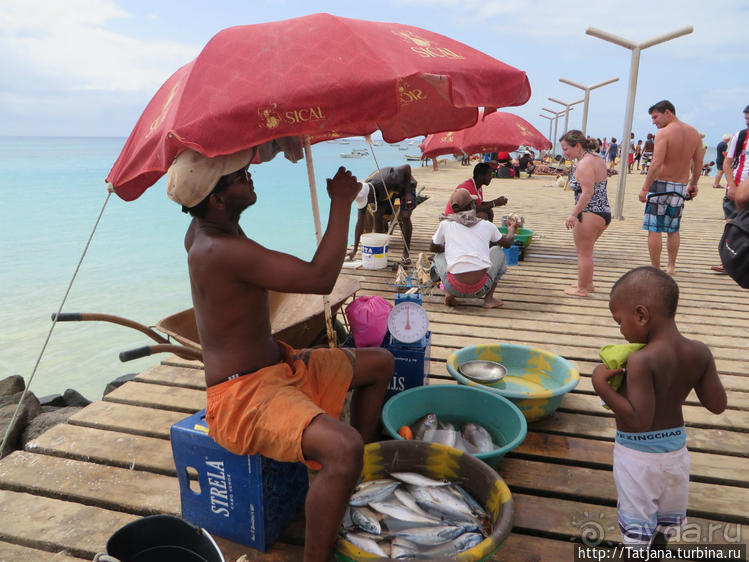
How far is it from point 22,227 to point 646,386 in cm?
2767

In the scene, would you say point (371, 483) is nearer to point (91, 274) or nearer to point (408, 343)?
point (408, 343)

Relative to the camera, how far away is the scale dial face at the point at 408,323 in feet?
10.3

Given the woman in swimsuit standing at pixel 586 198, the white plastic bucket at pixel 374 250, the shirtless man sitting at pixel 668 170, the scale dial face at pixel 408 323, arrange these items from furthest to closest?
the white plastic bucket at pixel 374 250 < the shirtless man sitting at pixel 668 170 < the woman in swimsuit standing at pixel 586 198 < the scale dial face at pixel 408 323

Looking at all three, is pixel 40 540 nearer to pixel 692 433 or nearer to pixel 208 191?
pixel 208 191

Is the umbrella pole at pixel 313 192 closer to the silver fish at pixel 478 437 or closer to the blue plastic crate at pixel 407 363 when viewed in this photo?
the blue plastic crate at pixel 407 363

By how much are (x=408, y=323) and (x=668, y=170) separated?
4.58 meters

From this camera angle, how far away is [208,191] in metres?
1.93

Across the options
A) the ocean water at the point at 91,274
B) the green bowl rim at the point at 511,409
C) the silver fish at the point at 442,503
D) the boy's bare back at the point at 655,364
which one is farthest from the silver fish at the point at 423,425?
the ocean water at the point at 91,274

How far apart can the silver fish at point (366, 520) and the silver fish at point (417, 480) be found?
9.2 inches

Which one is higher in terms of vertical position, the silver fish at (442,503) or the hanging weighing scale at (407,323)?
the hanging weighing scale at (407,323)

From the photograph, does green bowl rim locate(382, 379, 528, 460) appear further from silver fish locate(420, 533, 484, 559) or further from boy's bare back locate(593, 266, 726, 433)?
boy's bare back locate(593, 266, 726, 433)

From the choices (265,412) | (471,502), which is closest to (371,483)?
(471,502)

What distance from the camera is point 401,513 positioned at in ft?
6.90

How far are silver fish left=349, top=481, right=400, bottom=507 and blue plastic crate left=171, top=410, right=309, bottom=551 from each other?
342 mm
